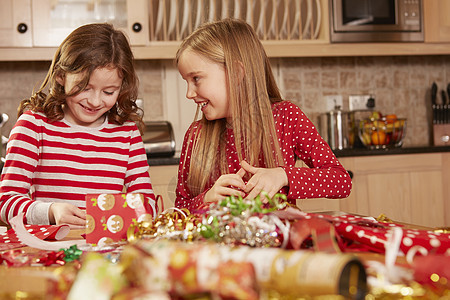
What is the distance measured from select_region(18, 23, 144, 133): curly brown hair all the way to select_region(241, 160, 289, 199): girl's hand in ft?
1.68

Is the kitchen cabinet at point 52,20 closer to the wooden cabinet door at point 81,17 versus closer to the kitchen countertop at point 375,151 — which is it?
the wooden cabinet door at point 81,17

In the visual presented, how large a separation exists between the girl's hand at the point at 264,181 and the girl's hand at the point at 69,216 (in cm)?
33

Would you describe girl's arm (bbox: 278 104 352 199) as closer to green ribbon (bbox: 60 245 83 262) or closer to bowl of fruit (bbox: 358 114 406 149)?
green ribbon (bbox: 60 245 83 262)

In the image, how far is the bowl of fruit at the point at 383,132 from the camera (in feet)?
9.00

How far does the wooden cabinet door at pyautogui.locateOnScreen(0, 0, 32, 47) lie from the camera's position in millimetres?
2451

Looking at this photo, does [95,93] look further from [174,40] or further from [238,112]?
[174,40]

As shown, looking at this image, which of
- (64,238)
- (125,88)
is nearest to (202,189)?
(125,88)

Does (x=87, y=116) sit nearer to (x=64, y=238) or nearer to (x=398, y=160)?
(x=64, y=238)

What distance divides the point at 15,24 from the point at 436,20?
209 cm

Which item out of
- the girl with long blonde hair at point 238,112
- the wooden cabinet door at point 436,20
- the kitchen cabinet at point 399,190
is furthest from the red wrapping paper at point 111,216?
the wooden cabinet door at point 436,20

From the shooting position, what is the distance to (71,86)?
4.46 feet

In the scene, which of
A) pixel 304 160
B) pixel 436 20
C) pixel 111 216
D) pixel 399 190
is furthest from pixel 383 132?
pixel 111 216

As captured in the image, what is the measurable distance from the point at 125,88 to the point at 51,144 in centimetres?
25

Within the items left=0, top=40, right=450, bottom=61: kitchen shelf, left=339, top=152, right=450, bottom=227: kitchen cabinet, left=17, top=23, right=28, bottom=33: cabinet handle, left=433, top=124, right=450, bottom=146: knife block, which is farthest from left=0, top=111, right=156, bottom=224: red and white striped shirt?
left=433, top=124, right=450, bottom=146: knife block
